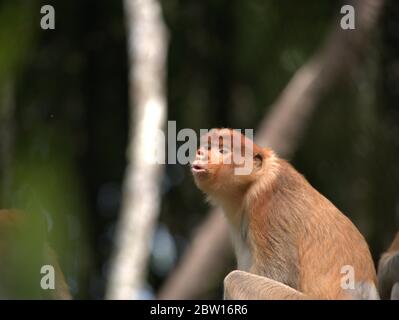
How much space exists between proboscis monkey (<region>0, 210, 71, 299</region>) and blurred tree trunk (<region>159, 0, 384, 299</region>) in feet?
9.82

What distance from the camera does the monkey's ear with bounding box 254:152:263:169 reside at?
6.99 m

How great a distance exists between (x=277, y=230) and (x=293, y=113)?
450cm

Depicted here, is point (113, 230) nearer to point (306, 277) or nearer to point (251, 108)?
point (251, 108)

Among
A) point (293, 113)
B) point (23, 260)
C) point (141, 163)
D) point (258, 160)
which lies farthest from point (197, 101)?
point (23, 260)

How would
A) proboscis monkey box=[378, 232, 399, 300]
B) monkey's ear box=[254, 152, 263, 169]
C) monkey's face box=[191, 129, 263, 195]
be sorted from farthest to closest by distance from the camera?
monkey's ear box=[254, 152, 263, 169]
monkey's face box=[191, 129, 263, 195]
proboscis monkey box=[378, 232, 399, 300]

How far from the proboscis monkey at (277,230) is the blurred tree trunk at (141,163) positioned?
1.60 meters

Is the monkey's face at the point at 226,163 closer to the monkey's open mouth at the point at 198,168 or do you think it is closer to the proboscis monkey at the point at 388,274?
the monkey's open mouth at the point at 198,168

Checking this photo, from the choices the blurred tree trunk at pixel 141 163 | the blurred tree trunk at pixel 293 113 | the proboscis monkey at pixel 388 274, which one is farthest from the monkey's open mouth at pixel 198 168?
the blurred tree trunk at pixel 293 113

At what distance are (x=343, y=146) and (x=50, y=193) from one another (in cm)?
820

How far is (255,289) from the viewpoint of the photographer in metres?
6.26

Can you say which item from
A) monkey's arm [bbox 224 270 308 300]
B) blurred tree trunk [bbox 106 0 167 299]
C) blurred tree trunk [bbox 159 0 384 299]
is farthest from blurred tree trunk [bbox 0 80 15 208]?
monkey's arm [bbox 224 270 308 300]

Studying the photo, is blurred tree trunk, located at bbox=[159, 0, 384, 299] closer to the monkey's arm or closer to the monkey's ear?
the monkey's ear

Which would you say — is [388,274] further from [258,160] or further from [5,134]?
[5,134]

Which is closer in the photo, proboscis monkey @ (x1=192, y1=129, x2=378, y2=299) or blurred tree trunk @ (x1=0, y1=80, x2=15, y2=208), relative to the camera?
proboscis monkey @ (x1=192, y1=129, x2=378, y2=299)
